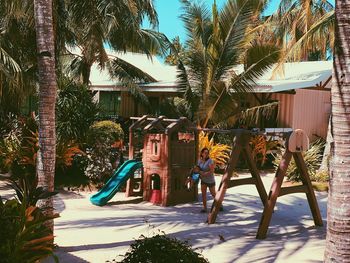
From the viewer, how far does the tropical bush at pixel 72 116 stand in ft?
45.1

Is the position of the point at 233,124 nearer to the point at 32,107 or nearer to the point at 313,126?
Answer: the point at 313,126

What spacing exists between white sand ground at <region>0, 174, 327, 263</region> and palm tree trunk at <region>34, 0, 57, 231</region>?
1048 millimetres

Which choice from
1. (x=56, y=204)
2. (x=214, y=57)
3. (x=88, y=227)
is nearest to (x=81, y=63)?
(x=214, y=57)

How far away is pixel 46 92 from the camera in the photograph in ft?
21.0

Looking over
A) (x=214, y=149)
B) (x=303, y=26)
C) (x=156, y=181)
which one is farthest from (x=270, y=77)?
(x=156, y=181)

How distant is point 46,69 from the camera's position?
638 cm

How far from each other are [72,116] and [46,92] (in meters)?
7.49

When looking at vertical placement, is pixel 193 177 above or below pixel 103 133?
below

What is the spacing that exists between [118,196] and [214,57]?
635 centimetres

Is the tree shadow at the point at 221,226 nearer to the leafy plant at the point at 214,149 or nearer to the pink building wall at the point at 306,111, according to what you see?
the leafy plant at the point at 214,149

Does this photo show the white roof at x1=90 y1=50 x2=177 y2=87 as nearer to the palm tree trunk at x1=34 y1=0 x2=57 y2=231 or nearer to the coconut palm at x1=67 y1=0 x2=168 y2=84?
the coconut palm at x1=67 y1=0 x2=168 y2=84

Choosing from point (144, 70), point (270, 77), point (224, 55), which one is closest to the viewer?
point (224, 55)

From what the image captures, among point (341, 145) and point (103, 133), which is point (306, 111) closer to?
point (103, 133)

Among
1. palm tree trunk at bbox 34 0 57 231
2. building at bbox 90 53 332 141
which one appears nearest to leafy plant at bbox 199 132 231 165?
building at bbox 90 53 332 141
